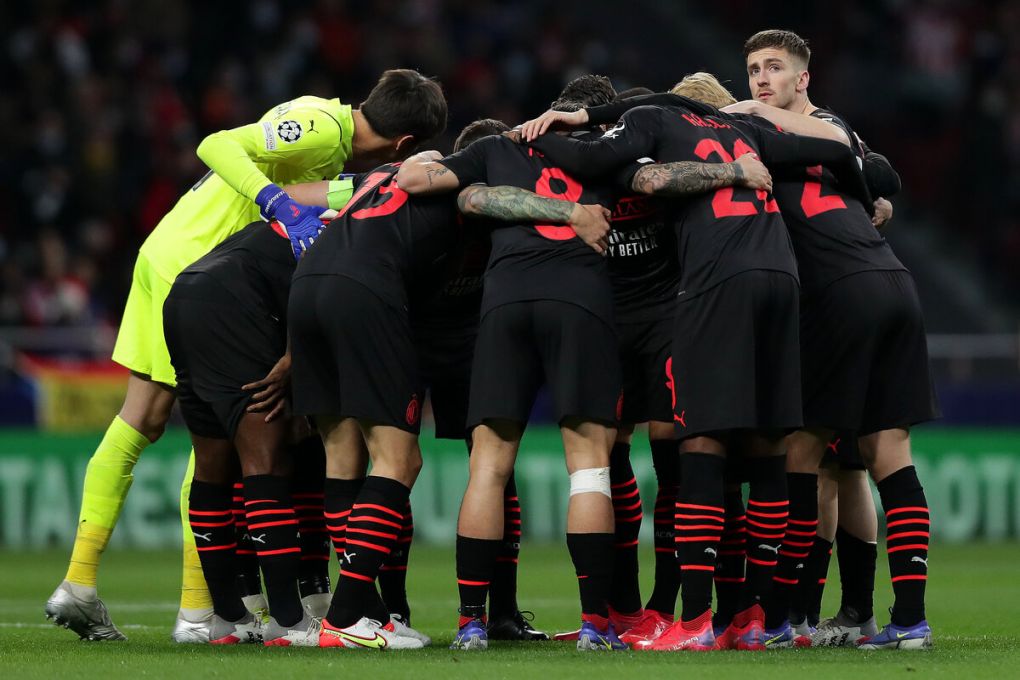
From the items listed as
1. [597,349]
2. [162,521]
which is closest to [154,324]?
[597,349]

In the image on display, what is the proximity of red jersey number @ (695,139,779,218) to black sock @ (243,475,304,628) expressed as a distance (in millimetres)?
2091

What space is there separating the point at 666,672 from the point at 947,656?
4.27 ft

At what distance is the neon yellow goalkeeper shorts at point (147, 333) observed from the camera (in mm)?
7148

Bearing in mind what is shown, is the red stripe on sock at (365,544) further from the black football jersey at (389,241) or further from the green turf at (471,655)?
the black football jersey at (389,241)

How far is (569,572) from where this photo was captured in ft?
35.9

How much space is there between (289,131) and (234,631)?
7.31 ft

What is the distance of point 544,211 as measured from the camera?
20.4 ft

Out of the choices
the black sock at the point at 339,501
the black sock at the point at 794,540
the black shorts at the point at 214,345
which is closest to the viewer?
the black sock at the point at 794,540

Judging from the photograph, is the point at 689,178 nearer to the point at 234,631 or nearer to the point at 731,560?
the point at 731,560

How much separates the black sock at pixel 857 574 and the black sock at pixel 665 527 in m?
0.73

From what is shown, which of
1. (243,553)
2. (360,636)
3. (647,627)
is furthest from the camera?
(243,553)

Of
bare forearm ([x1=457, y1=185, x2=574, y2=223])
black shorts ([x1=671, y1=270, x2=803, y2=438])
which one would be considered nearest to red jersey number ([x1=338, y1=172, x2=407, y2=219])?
bare forearm ([x1=457, y1=185, x2=574, y2=223])

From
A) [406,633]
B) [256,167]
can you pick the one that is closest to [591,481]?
[406,633]

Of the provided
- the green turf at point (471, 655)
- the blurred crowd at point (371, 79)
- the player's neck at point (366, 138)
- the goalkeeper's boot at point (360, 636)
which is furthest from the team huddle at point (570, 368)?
the blurred crowd at point (371, 79)
